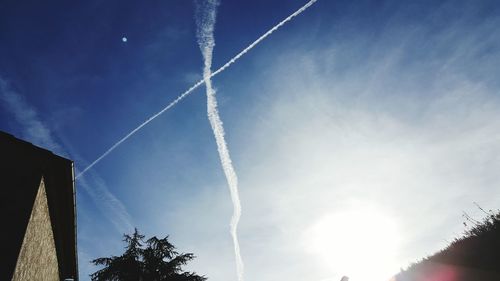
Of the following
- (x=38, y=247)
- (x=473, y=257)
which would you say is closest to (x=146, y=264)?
(x=38, y=247)

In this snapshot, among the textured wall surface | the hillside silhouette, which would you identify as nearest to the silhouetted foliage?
the textured wall surface

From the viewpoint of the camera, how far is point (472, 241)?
16.4m

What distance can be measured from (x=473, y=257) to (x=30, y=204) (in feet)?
65.5

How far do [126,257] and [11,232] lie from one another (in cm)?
1220

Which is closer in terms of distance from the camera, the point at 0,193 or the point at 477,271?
the point at 0,193

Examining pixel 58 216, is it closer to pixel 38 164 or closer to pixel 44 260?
pixel 44 260

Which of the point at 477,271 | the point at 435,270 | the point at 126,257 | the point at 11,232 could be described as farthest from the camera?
the point at 435,270

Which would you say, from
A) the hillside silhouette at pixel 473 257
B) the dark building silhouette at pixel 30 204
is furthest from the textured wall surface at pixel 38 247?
the hillside silhouette at pixel 473 257

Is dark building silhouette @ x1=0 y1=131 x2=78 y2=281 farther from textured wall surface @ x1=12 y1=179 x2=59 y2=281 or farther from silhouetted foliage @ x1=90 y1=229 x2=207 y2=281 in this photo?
silhouetted foliage @ x1=90 y1=229 x2=207 y2=281

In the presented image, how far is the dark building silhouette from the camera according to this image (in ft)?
21.6

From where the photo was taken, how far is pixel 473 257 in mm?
15766

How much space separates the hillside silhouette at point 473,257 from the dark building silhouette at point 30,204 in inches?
740

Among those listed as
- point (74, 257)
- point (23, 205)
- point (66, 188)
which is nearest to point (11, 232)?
point (23, 205)

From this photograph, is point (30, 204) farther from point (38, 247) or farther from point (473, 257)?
point (473, 257)
